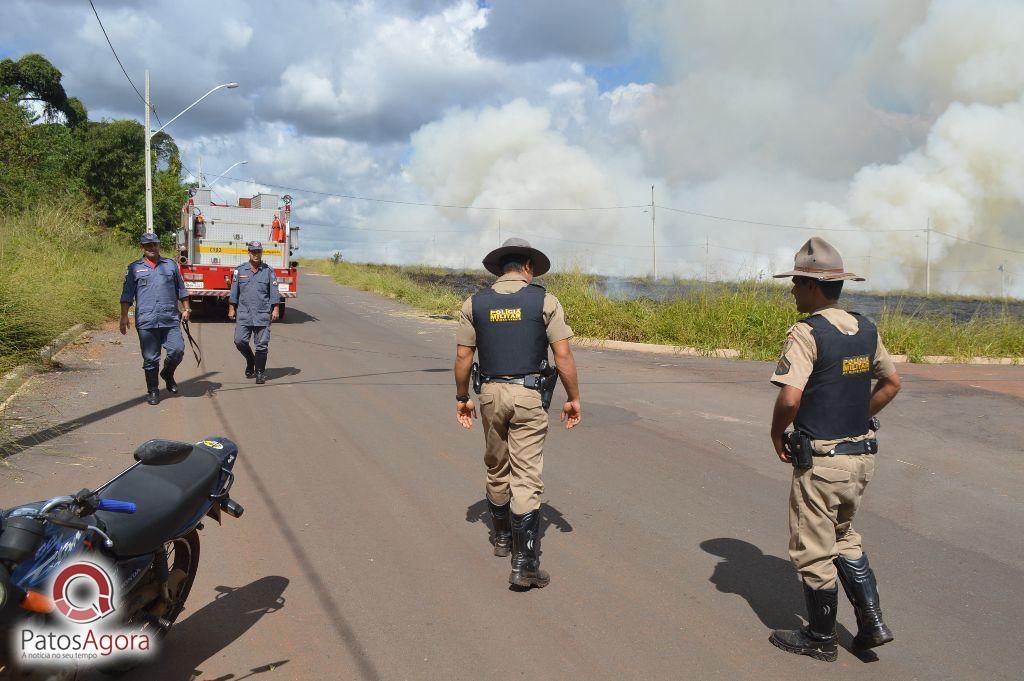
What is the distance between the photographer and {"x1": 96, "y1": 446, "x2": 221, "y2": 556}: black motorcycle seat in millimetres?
2873

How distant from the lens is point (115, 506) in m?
2.79

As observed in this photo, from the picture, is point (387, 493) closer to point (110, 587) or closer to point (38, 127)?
point (110, 587)

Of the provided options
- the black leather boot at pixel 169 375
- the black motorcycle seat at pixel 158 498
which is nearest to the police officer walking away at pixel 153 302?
the black leather boot at pixel 169 375

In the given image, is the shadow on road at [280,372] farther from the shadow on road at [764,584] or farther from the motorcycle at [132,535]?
the shadow on road at [764,584]

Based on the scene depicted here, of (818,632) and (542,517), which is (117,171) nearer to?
(542,517)

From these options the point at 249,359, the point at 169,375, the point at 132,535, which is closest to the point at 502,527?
the point at 132,535

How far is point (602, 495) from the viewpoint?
229 inches

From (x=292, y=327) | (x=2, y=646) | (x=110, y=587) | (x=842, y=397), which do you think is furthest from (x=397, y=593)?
(x=292, y=327)

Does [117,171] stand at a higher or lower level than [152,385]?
higher

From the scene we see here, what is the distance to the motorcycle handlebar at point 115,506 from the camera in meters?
2.78

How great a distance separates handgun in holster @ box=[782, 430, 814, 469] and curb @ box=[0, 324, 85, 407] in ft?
25.5

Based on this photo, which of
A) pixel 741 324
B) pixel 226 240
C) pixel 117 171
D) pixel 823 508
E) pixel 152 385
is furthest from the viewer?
pixel 117 171

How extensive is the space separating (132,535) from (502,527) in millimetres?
2309

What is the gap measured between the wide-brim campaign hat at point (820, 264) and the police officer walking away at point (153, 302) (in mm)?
7178
